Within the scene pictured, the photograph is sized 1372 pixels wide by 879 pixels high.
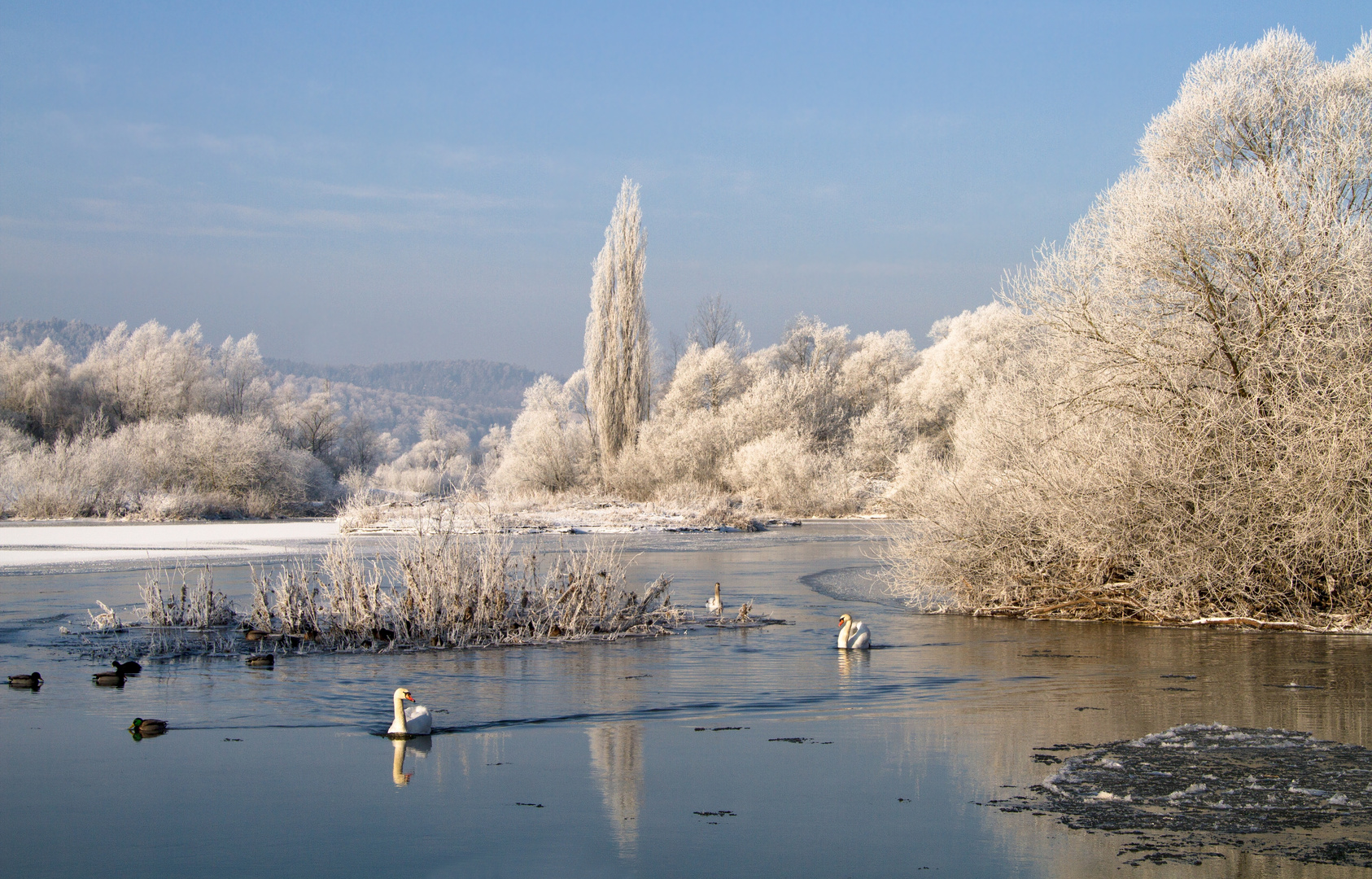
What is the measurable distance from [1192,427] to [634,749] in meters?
7.27

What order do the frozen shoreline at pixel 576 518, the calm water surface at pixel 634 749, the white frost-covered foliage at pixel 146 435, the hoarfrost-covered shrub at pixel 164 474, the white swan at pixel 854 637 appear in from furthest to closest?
the white frost-covered foliage at pixel 146 435
the hoarfrost-covered shrub at pixel 164 474
the frozen shoreline at pixel 576 518
the white swan at pixel 854 637
the calm water surface at pixel 634 749

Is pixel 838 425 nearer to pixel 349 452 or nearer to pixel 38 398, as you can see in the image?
pixel 349 452

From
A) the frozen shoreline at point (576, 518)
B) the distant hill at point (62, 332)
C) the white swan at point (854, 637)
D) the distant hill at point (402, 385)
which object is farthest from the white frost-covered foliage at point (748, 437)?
the distant hill at point (62, 332)

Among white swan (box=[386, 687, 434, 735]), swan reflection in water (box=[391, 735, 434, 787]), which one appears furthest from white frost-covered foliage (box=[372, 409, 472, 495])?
swan reflection in water (box=[391, 735, 434, 787])

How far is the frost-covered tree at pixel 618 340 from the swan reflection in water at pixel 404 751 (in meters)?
36.7

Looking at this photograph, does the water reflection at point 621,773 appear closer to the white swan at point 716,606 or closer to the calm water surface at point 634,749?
the calm water surface at point 634,749

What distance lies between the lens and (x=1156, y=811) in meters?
5.19

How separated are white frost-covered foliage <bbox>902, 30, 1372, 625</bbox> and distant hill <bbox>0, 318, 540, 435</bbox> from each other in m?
117

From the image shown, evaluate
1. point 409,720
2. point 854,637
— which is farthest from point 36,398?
point 409,720

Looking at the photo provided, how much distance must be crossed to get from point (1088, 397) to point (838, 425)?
38349 millimetres

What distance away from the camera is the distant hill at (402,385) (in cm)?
14312

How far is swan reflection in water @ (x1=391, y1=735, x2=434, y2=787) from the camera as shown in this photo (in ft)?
19.5

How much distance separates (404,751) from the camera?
6570 millimetres

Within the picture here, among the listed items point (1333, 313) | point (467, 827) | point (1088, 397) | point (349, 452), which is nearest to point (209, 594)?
point (467, 827)
